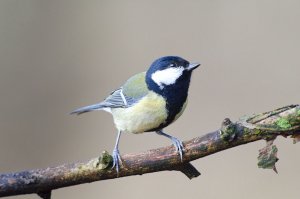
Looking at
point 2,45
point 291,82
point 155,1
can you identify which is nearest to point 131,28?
point 155,1

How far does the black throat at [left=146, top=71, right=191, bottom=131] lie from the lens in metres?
1.39

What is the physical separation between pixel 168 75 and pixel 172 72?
0.5 inches

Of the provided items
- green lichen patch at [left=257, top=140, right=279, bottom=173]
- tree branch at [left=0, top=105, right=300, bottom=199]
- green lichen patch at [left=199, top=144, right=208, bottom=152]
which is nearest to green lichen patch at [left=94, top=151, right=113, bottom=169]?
tree branch at [left=0, top=105, right=300, bottom=199]

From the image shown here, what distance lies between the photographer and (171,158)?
114 centimetres

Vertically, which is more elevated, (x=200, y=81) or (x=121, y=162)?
(x=121, y=162)

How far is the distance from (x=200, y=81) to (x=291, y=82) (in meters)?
0.41

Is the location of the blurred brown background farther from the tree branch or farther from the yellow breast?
the tree branch

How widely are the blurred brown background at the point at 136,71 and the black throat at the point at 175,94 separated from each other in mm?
908

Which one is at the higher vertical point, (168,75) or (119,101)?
(168,75)

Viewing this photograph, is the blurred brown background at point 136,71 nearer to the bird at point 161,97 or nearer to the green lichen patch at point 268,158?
the bird at point 161,97

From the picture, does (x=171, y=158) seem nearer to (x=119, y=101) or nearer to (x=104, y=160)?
(x=104, y=160)

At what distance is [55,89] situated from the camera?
250 centimetres

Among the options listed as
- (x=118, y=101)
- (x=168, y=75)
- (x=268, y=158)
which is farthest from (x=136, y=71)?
(x=268, y=158)

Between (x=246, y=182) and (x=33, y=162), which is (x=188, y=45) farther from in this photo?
(x=33, y=162)
